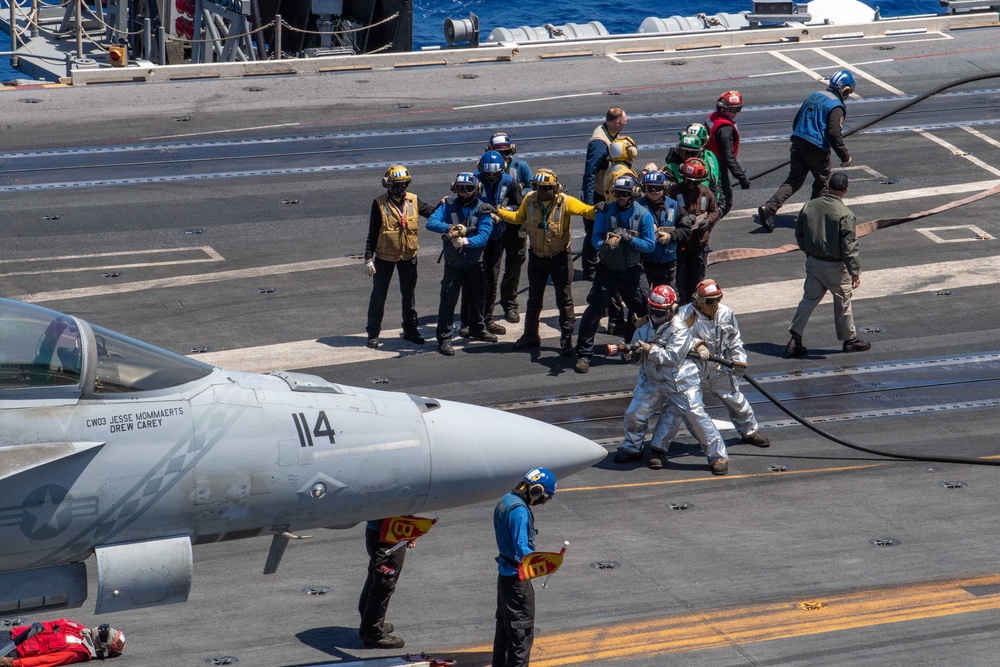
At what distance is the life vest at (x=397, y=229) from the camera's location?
15.0m

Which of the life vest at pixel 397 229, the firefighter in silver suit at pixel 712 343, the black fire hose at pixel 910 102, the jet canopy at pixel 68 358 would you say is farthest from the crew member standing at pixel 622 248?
the jet canopy at pixel 68 358

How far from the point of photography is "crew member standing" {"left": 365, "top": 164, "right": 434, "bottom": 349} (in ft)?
49.1

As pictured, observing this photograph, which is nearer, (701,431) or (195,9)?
(701,431)

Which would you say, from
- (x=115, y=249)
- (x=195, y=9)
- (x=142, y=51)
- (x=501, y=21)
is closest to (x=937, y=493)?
(x=115, y=249)

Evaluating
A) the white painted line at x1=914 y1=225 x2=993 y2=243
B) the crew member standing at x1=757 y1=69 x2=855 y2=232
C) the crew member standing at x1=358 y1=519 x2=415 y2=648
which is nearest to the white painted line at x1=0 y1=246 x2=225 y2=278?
the crew member standing at x1=757 y1=69 x2=855 y2=232

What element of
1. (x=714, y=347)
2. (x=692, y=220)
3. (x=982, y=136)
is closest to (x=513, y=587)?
(x=714, y=347)

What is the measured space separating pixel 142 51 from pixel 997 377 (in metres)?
30.5

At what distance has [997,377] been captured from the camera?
14992mm

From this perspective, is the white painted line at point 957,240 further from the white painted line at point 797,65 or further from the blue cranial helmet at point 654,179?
the white painted line at point 797,65

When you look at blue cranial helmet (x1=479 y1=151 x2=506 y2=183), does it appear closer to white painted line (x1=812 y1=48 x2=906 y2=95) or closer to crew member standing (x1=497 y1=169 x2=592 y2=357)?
crew member standing (x1=497 y1=169 x2=592 y2=357)

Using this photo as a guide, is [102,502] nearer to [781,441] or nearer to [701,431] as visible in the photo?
[701,431]

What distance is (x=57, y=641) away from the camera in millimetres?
8820

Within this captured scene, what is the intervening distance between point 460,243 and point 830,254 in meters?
4.18

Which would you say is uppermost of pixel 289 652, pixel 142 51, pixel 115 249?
pixel 142 51
